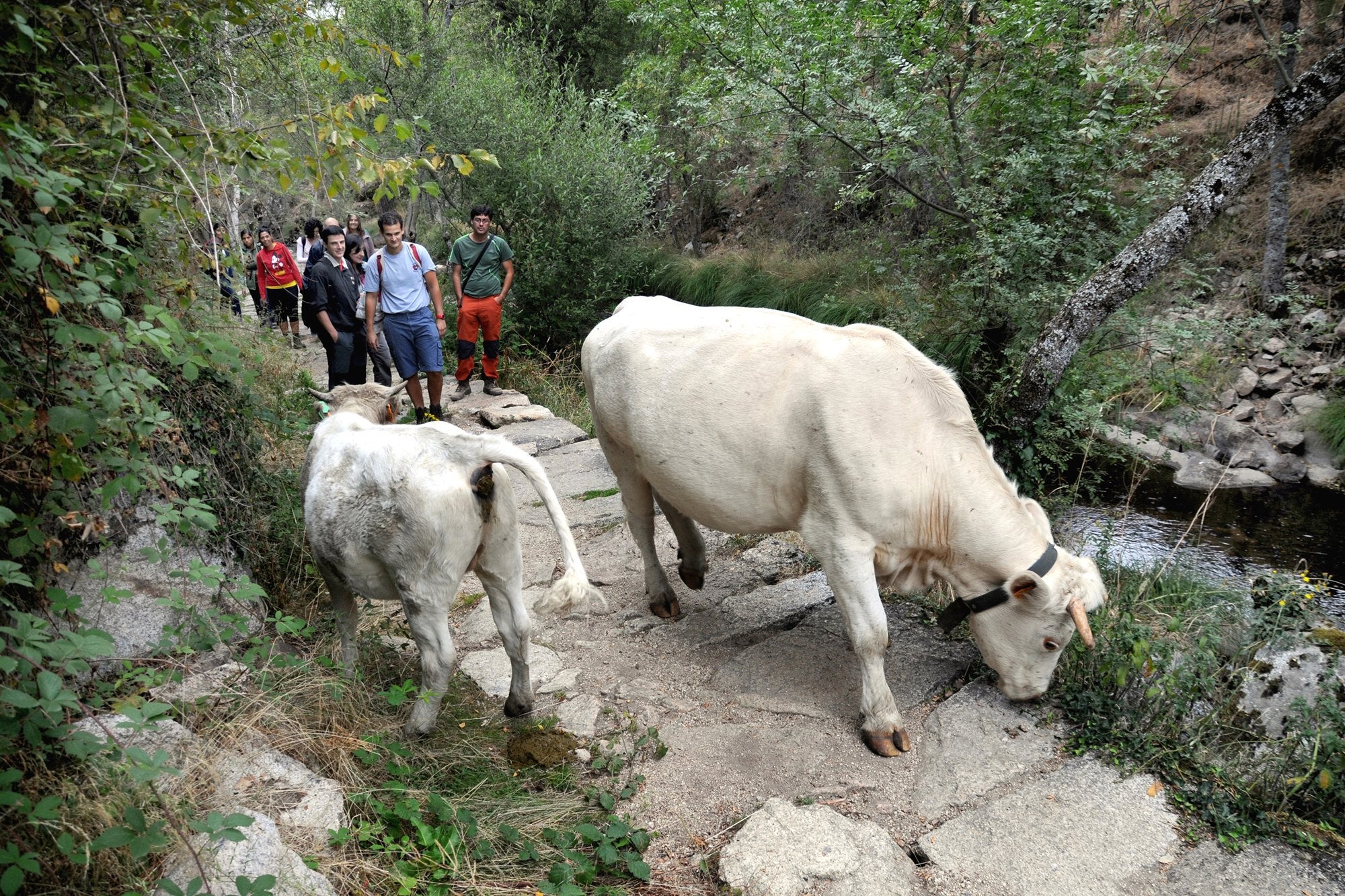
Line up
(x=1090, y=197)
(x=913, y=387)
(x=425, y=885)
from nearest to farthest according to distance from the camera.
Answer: (x=425, y=885), (x=913, y=387), (x=1090, y=197)

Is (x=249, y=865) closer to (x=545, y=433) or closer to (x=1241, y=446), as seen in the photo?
(x=545, y=433)

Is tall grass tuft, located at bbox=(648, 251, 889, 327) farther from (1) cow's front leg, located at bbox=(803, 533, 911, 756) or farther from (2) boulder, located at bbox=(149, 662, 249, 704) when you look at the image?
(2) boulder, located at bbox=(149, 662, 249, 704)

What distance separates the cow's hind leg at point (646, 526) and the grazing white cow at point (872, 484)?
2.34 ft

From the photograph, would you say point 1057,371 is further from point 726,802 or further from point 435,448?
point 435,448

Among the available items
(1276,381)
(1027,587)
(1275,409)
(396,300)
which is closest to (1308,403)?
(1275,409)

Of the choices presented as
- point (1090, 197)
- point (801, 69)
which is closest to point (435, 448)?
point (801, 69)

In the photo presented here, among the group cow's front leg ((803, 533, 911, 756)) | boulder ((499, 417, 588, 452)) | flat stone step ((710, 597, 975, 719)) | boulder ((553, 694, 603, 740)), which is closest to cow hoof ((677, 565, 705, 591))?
flat stone step ((710, 597, 975, 719))

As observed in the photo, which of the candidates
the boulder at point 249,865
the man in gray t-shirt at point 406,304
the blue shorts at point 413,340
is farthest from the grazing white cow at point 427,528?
the blue shorts at point 413,340

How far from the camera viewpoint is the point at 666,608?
5324 mm

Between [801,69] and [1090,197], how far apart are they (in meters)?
2.67

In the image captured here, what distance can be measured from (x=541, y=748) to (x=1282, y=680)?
3.56 m

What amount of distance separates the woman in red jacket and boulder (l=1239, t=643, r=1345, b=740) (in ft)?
38.3

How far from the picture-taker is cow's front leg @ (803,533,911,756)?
13.1 feet

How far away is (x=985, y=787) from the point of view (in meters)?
3.69
